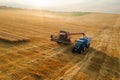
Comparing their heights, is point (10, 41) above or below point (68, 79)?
above

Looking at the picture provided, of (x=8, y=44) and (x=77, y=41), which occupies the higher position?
(x=77, y=41)

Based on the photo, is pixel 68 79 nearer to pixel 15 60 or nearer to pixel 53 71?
pixel 53 71

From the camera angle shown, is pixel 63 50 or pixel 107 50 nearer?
pixel 63 50

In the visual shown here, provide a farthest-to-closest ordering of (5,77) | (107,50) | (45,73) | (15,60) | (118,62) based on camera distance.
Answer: (107,50) < (118,62) < (15,60) < (45,73) < (5,77)

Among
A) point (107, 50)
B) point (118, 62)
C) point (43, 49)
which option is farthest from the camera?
point (107, 50)

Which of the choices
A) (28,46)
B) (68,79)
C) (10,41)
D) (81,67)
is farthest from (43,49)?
(68,79)

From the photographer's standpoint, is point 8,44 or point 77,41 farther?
point 8,44

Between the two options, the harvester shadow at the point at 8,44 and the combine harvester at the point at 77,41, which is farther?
the harvester shadow at the point at 8,44

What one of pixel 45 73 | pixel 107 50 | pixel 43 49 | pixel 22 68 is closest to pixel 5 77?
pixel 22 68

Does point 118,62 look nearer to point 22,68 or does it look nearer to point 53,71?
point 53,71

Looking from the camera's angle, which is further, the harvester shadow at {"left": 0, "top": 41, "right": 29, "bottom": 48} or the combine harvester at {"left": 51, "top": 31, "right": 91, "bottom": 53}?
the harvester shadow at {"left": 0, "top": 41, "right": 29, "bottom": 48}
